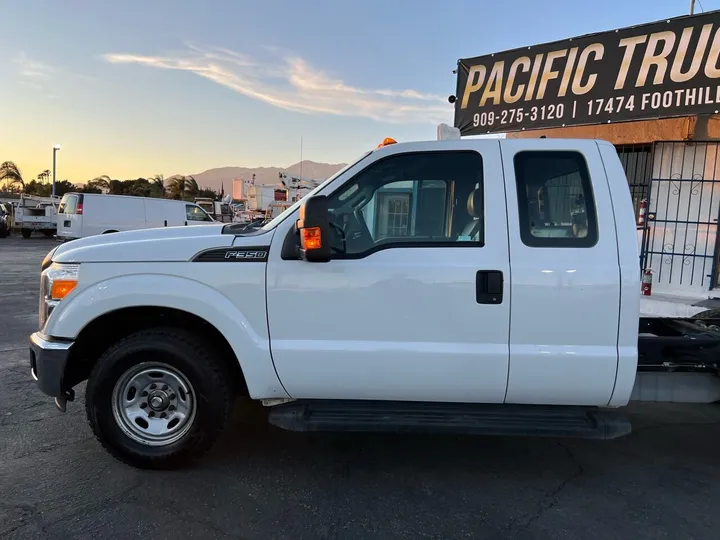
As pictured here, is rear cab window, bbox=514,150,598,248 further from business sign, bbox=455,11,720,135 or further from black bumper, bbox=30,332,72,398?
business sign, bbox=455,11,720,135

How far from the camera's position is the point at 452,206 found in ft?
10.9

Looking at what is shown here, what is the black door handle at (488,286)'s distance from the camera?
3100mm

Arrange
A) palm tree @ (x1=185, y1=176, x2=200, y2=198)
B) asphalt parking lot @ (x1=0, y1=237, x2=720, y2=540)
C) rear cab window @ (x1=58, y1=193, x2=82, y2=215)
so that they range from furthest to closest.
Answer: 1. palm tree @ (x1=185, y1=176, x2=200, y2=198)
2. rear cab window @ (x1=58, y1=193, x2=82, y2=215)
3. asphalt parking lot @ (x1=0, y1=237, x2=720, y2=540)

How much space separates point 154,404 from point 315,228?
61.6 inches

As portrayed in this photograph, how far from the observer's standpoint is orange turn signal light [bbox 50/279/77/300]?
3324 millimetres

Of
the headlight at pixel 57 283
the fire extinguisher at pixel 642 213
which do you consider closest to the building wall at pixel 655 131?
the fire extinguisher at pixel 642 213

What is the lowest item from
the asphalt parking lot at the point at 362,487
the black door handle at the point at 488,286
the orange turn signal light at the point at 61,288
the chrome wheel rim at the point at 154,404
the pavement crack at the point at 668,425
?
the asphalt parking lot at the point at 362,487

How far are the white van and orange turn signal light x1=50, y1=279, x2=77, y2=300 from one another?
16659 millimetres

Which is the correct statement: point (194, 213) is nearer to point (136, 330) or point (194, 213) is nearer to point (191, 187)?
point (136, 330)

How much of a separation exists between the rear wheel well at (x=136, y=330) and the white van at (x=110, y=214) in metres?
16.6

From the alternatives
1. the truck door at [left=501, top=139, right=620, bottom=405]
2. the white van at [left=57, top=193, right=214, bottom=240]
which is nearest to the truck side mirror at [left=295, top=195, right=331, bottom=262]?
the truck door at [left=501, top=139, right=620, bottom=405]

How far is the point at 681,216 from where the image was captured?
8211 millimetres

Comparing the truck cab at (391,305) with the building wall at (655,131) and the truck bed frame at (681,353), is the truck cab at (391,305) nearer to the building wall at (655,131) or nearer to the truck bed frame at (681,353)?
the truck bed frame at (681,353)

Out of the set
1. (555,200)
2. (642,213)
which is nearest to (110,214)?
(642,213)
